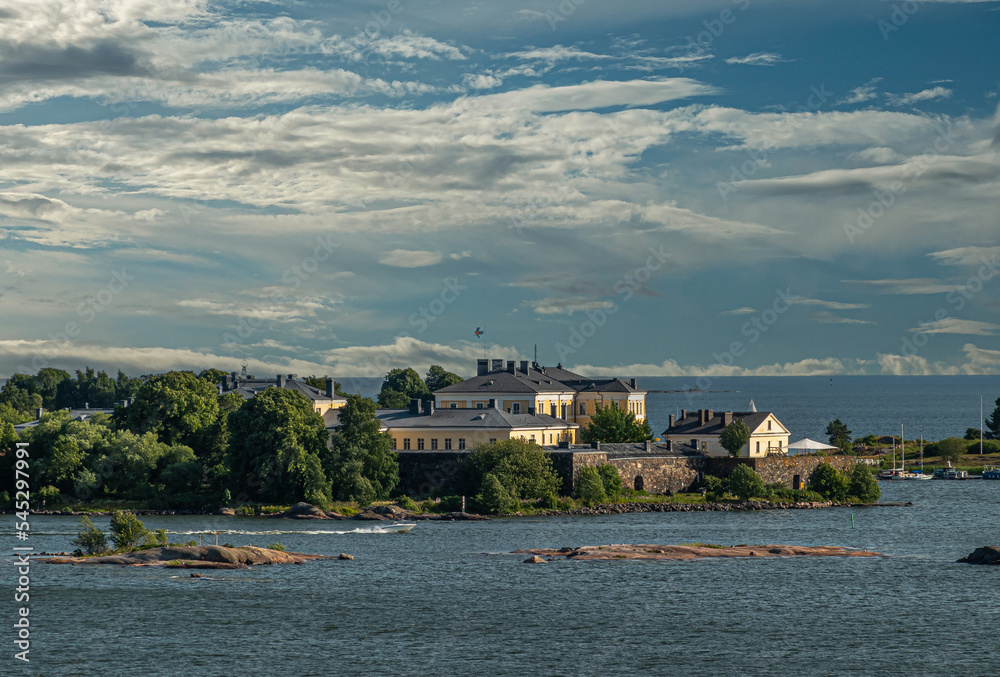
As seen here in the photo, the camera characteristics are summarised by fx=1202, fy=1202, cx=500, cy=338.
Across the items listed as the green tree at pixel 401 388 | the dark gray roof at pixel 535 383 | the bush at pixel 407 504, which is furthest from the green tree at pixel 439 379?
the bush at pixel 407 504

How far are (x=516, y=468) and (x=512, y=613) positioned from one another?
123 ft

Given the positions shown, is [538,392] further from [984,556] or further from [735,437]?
[984,556]

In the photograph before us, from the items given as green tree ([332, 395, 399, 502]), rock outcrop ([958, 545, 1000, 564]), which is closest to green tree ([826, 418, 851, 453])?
green tree ([332, 395, 399, 502])

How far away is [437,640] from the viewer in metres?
48.2

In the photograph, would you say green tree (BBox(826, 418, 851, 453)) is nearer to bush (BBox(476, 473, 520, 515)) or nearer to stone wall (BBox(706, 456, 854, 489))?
stone wall (BBox(706, 456, 854, 489))

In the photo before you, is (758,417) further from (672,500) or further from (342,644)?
(342,644)

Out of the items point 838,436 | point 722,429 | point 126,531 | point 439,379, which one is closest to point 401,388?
point 439,379

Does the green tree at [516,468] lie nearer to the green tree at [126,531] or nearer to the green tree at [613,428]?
the green tree at [613,428]

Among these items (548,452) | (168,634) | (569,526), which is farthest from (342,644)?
(548,452)

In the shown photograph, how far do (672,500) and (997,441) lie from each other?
82.2 metres

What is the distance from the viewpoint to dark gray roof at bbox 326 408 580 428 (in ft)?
326

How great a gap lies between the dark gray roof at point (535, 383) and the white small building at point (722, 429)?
51.6 feet

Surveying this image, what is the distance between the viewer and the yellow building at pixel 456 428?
98.1 m

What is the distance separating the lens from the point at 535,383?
12256 cm
